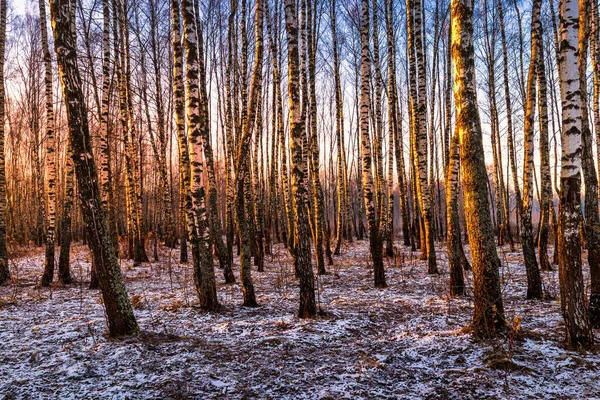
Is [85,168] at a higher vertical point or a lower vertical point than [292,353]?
higher

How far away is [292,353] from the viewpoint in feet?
14.0

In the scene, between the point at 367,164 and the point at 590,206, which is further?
the point at 367,164

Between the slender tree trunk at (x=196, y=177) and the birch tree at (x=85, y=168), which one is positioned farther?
the slender tree trunk at (x=196, y=177)

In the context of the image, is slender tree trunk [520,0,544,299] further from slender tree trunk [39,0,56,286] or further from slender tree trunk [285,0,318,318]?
slender tree trunk [39,0,56,286]

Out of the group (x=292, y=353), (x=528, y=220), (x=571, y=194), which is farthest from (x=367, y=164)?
(x=292, y=353)

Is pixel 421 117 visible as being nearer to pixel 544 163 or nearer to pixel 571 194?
pixel 544 163

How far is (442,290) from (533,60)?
4.92m

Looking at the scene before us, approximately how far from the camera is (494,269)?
14.4 ft

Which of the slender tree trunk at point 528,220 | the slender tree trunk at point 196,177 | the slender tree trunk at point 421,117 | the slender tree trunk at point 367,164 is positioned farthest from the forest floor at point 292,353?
the slender tree trunk at point 421,117

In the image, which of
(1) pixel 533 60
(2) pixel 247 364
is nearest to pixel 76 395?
(2) pixel 247 364

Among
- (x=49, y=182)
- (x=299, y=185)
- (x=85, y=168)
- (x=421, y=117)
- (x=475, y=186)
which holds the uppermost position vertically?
(x=421, y=117)

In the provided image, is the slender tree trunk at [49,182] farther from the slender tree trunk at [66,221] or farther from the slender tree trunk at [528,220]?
the slender tree trunk at [528,220]

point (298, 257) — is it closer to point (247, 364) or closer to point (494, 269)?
point (247, 364)

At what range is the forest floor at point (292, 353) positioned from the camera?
3354mm
